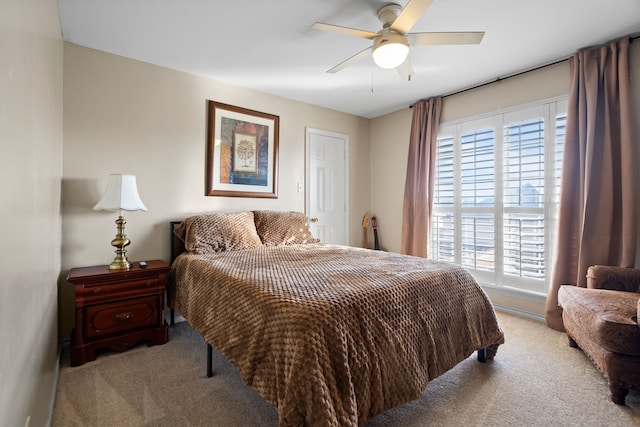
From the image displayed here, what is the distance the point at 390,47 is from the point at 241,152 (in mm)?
2010

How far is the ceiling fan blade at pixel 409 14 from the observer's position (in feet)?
5.37

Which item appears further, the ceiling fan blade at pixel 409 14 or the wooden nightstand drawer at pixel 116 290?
the wooden nightstand drawer at pixel 116 290

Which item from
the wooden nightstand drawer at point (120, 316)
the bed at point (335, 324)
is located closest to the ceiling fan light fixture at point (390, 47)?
the bed at point (335, 324)

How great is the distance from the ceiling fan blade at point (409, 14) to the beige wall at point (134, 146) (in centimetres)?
205

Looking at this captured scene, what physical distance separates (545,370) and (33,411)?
2782 millimetres

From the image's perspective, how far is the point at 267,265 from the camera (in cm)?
205

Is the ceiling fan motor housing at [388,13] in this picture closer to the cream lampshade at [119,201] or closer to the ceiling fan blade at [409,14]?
the ceiling fan blade at [409,14]

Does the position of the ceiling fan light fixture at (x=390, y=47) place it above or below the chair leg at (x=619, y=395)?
above

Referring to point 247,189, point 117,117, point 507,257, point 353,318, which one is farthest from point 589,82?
point 117,117

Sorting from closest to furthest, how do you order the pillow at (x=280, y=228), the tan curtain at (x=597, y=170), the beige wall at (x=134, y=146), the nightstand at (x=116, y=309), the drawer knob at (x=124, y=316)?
the nightstand at (x=116, y=309), the drawer knob at (x=124, y=316), the tan curtain at (x=597, y=170), the beige wall at (x=134, y=146), the pillow at (x=280, y=228)

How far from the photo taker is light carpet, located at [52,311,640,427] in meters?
1.55

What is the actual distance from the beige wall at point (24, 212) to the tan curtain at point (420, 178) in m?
3.52

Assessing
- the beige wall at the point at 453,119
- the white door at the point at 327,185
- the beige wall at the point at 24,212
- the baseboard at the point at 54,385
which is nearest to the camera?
the beige wall at the point at 24,212

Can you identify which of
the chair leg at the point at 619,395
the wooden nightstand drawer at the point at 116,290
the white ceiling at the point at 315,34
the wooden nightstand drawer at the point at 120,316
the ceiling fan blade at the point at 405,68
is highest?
the white ceiling at the point at 315,34
